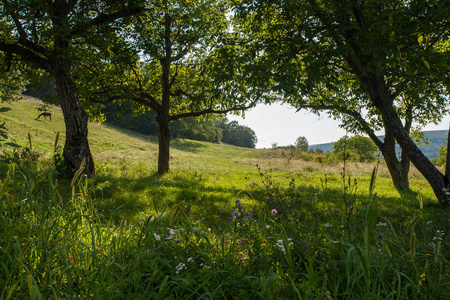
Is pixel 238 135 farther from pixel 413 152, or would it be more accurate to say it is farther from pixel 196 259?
pixel 196 259

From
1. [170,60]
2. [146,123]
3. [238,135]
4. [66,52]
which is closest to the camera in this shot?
[66,52]

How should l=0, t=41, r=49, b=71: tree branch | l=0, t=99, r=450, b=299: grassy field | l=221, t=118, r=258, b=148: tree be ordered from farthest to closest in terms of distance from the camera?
l=221, t=118, r=258, b=148: tree → l=0, t=41, r=49, b=71: tree branch → l=0, t=99, r=450, b=299: grassy field

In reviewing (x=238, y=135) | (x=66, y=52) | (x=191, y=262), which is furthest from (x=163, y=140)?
(x=238, y=135)

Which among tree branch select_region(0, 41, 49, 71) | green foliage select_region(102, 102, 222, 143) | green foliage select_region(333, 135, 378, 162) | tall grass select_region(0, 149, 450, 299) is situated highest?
green foliage select_region(102, 102, 222, 143)

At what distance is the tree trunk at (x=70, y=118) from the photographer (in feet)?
32.3

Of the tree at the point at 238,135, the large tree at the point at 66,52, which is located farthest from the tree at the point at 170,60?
the tree at the point at 238,135

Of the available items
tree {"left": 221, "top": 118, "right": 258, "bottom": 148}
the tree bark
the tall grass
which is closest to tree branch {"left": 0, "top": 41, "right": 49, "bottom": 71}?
the tall grass

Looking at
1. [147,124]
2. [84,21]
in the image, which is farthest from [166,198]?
[147,124]

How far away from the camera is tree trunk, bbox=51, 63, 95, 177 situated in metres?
9.85

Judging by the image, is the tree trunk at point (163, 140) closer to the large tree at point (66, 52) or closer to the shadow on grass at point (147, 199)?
the large tree at point (66, 52)

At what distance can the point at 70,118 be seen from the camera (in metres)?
9.95

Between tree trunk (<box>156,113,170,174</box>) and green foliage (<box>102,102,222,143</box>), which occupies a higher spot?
green foliage (<box>102,102,222,143</box>)

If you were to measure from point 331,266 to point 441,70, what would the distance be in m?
8.61

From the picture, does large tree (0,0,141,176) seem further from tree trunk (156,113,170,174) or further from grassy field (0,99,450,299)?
grassy field (0,99,450,299)
